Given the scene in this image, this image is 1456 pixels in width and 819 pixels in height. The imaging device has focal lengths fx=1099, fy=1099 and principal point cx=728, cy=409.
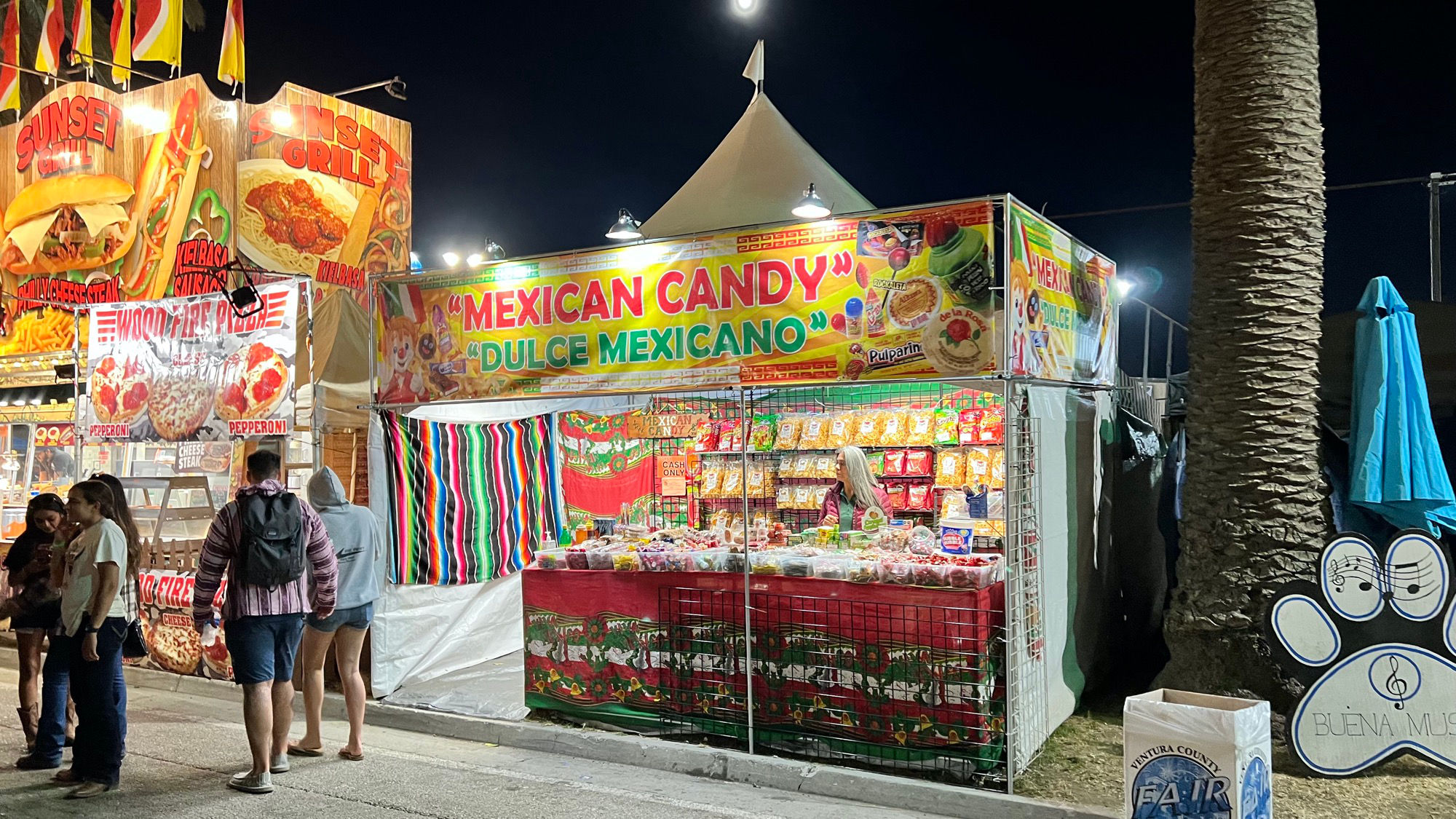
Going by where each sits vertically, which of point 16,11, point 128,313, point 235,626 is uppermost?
point 16,11

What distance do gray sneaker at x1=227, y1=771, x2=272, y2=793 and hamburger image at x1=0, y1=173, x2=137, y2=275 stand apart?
946cm

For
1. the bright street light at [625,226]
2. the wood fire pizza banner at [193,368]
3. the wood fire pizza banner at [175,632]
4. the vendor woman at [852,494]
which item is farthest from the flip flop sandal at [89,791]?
the bright street light at [625,226]

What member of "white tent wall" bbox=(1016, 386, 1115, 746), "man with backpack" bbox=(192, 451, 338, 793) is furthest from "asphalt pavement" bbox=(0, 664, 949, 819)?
"white tent wall" bbox=(1016, 386, 1115, 746)

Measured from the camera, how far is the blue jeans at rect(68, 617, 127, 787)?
6121mm

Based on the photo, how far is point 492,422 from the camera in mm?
9406

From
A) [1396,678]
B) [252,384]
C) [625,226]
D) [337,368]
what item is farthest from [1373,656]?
[337,368]

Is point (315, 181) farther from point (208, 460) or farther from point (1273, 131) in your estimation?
point (1273, 131)

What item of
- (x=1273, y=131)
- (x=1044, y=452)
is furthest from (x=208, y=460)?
(x=1273, y=131)

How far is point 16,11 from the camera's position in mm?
16328

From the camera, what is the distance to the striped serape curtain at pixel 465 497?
27.3 ft

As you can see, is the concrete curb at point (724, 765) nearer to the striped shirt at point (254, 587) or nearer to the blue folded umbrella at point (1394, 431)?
the striped shirt at point (254, 587)

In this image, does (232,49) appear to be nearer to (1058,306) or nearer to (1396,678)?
(1058,306)

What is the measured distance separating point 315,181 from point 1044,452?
10.1m

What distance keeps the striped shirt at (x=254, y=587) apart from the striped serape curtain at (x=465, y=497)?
6.15 ft
